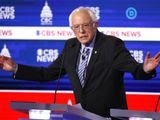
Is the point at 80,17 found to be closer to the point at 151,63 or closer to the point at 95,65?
the point at 95,65

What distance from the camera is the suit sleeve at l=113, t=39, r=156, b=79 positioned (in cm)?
268

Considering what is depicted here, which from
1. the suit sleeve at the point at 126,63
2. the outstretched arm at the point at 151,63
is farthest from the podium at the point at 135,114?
the suit sleeve at the point at 126,63

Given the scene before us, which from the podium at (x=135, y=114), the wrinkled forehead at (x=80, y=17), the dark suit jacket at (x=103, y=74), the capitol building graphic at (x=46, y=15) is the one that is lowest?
the podium at (x=135, y=114)

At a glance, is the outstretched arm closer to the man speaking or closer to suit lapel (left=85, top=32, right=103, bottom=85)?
the man speaking

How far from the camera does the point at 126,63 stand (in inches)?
111

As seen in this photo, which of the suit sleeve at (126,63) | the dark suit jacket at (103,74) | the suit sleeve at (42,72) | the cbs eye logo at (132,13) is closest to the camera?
the suit sleeve at (126,63)

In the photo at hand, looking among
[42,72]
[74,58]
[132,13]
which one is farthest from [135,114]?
[132,13]

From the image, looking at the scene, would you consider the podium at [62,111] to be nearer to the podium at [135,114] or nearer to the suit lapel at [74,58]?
the podium at [135,114]

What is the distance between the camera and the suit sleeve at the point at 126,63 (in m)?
2.68

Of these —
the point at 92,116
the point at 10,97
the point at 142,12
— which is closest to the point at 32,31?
the point at 10,97

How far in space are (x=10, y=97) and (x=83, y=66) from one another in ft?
4.84

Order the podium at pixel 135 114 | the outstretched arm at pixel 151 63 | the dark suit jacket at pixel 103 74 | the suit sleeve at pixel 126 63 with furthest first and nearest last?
the dark suit jacket at pixel 103 74, the suit sleeve at pixel 126 63, the outstretched arm at pixel 151 63, the podium at pixel 135 114

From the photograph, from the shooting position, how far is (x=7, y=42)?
4.12 meters

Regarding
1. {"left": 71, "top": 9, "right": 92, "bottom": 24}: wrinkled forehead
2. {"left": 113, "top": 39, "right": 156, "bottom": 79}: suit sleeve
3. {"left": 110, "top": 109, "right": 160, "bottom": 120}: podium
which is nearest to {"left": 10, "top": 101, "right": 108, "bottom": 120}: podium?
{"left": 110, "top": 109, "right": 160, "bottom": 120}: podium
